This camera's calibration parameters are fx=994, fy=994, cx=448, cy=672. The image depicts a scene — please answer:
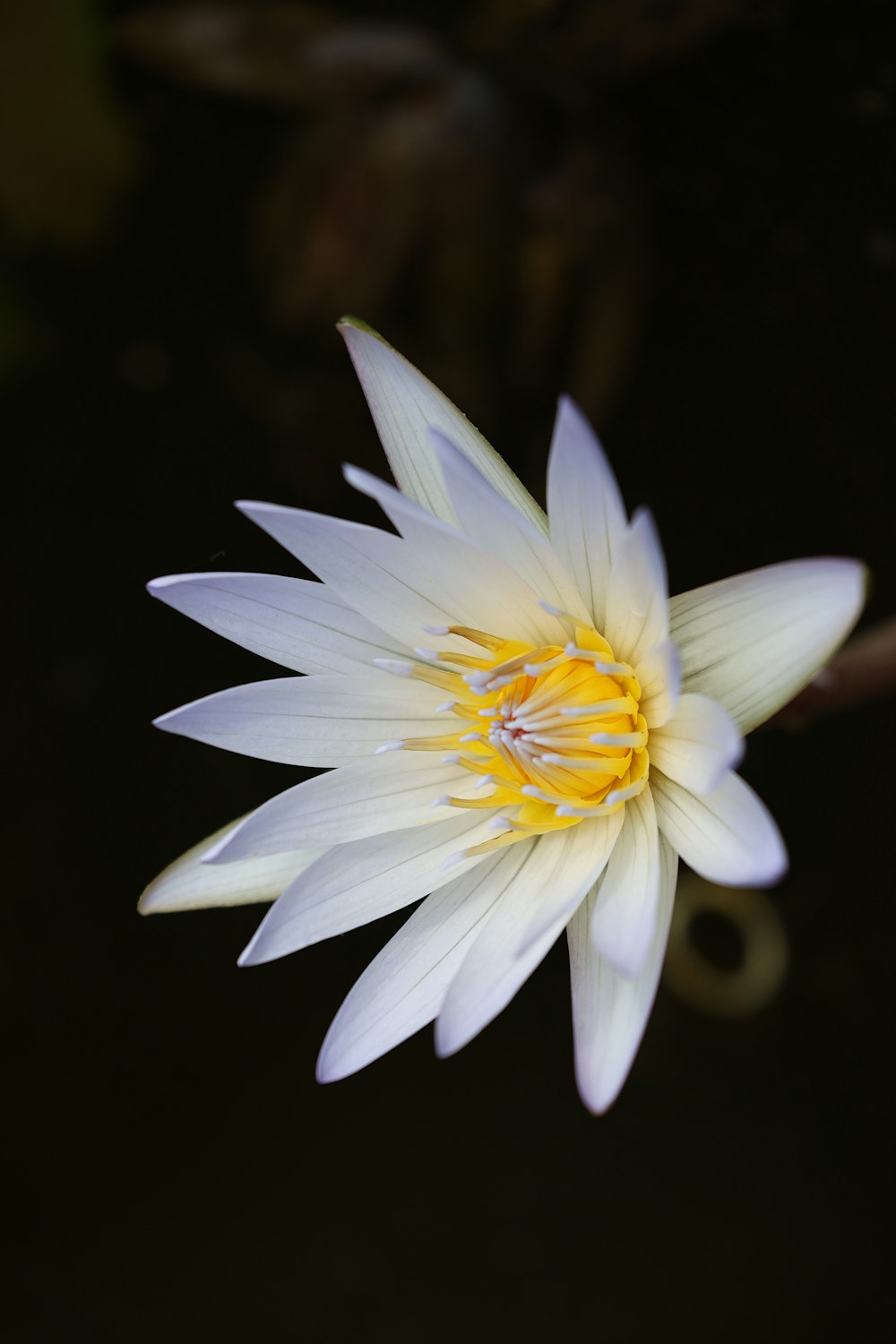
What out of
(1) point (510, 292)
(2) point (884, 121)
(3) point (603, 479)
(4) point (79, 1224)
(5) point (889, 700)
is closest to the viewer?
(3) point (603, 479)

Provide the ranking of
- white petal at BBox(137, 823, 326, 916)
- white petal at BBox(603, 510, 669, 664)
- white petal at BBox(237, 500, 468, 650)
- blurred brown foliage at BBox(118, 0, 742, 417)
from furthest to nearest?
blurred brown foliage at BBox(118, 0, 742, 417) → white petal at BBox(137, 823, 326, 916) → white petal at BBox(237, 500, 468, 650) → white petal at BBox(603, 510, 669, 664)

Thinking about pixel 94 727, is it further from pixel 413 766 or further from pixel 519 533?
pixel 519 533

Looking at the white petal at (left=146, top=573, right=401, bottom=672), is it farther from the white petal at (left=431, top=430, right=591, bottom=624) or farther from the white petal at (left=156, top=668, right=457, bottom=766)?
the white petal at (left=431, top=430, right=591, bottom=624)

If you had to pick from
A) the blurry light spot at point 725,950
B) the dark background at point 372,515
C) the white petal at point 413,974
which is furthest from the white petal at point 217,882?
the blurry light spot at point 725,950

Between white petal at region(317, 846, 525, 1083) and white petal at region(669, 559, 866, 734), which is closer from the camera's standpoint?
white petal at region(669, 559, 866, 734)

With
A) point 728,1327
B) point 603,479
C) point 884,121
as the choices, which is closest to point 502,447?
point 884,121

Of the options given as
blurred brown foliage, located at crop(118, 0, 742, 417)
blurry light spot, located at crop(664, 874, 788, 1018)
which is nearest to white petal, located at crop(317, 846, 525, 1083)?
blurred brown foliage, located at crop(118, 0, 742, 417)

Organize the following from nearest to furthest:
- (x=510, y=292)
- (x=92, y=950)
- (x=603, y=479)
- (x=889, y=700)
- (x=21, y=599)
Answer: (x=603, y=479) → (x=510, y=292) → (x=889, y=700) → (x=21, y=599) → (x=92, y=950)
